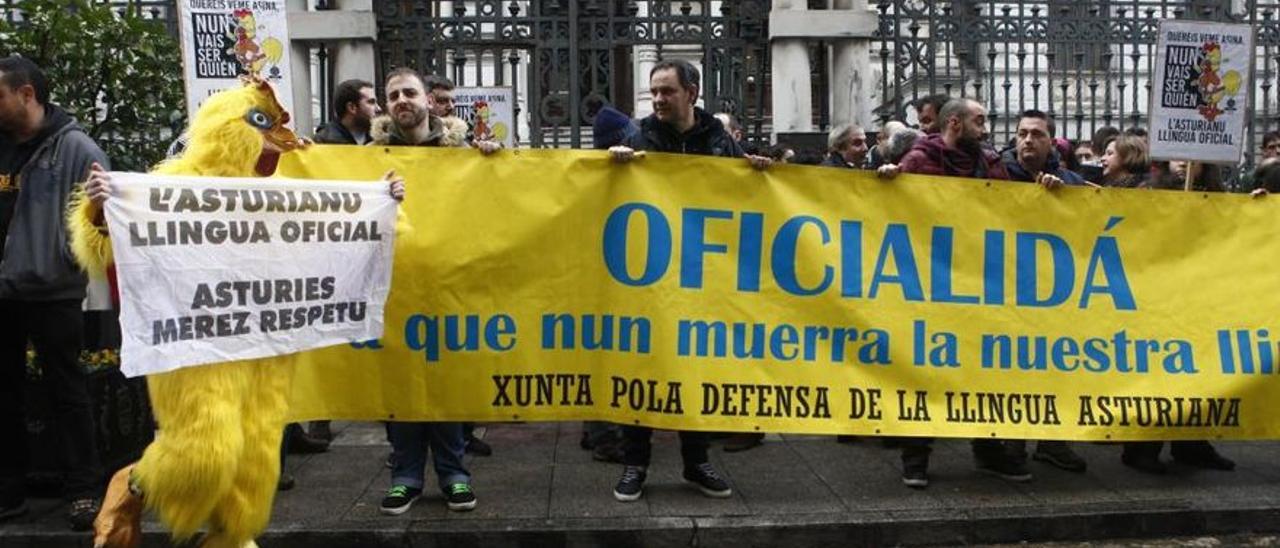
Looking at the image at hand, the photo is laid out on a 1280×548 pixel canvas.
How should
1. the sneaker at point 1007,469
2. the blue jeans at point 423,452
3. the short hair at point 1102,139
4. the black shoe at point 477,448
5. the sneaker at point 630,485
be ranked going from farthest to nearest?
the short hair at point 1102,139
the black shoe at point 477,448
the sneaker at point 1007,469
the sneaker at point 630,485
the blue jeans at point 423,452

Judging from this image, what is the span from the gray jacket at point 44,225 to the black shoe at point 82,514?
937 mm

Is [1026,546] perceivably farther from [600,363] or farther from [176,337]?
[176,337]

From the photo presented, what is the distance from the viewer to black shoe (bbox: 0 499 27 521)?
500 cm

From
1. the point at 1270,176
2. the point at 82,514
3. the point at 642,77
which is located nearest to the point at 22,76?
the point at 82,514

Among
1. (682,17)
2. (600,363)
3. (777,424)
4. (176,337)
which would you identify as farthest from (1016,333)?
(682,17)

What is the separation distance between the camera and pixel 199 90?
5805mm

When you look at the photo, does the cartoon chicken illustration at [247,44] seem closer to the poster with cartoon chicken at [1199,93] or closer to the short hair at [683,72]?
the short hair at [683,72]

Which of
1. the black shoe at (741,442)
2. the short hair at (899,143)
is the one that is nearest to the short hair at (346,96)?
the black shoe at (741,442)

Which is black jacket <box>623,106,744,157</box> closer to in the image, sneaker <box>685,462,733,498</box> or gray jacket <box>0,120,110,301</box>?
sneaker <box>685,462,733,498</box>

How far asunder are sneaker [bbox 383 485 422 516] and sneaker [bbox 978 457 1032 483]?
10.0 feet

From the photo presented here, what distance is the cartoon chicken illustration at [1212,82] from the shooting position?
6.23 meters

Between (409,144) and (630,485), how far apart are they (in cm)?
197

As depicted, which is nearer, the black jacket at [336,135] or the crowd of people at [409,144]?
the crowd of people at [409,144]

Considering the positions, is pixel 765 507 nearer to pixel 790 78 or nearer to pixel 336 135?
pixel 336 135
